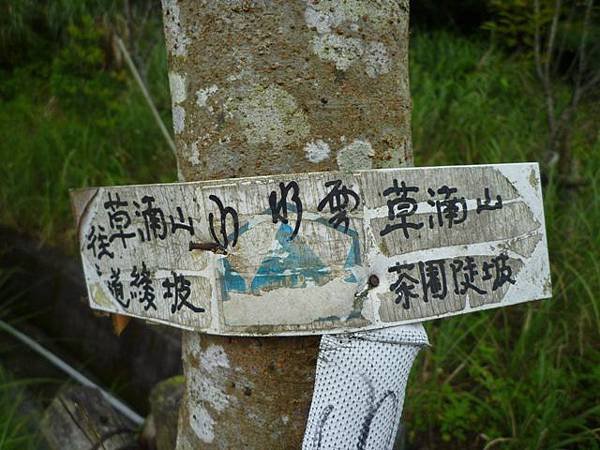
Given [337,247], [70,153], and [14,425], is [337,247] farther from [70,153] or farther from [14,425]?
[70,153]

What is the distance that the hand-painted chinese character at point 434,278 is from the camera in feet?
2.72

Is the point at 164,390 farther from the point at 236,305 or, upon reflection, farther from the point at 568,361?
the point at 568,361

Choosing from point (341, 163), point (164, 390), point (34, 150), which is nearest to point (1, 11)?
point (34, 150)

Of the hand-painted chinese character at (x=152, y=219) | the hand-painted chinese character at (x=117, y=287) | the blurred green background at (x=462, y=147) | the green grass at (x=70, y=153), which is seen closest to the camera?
the hand-painted chinese character at (x=152, y=219)

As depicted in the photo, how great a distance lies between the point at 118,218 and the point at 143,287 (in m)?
0.13

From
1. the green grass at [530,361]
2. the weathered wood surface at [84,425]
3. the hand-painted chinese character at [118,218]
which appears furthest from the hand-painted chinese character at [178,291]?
the green grass at [530,361]

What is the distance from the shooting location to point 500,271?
2.87 feet

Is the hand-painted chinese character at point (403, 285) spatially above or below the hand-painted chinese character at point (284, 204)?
below

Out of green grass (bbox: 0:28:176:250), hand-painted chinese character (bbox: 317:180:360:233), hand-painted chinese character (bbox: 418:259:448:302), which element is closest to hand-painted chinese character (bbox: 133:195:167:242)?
hand-painted chinese character (bbox: 317:180:360:233)

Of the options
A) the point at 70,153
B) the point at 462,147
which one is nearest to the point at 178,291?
the point at 462,147

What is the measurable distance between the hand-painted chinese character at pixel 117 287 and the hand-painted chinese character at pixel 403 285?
472 millimetres

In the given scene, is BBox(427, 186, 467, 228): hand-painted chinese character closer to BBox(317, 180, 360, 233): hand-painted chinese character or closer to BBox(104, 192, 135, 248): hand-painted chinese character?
BBox(317, 180, 360, 233): hand-painted chinese character

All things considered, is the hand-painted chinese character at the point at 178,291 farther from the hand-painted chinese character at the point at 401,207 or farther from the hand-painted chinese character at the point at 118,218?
the hand-painted chinese character at the point at 401,207

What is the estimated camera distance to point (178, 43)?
86 cm
